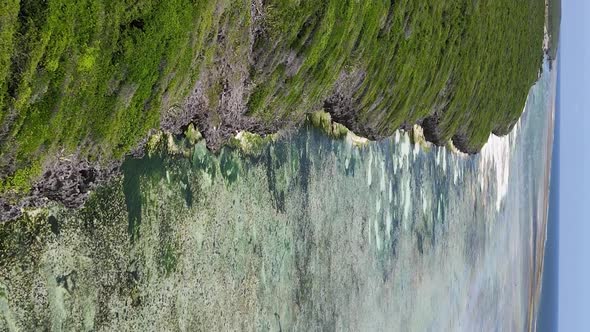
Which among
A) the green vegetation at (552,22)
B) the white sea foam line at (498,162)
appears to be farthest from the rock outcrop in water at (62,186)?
the green vegetation at (552,22)

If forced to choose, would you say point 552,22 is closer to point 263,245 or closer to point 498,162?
point 498,162

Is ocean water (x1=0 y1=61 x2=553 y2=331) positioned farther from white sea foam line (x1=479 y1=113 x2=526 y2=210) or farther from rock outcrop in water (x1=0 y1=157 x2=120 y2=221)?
white sea foam line (x1=479 y1=113 x2=526 y2=210)

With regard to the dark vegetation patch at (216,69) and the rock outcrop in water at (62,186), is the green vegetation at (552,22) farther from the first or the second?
the rock outcrop in water at (62,186)

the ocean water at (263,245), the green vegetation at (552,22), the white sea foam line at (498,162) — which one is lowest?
the ocean water at (263,245)

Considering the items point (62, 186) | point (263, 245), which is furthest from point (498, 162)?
point (62, 186)

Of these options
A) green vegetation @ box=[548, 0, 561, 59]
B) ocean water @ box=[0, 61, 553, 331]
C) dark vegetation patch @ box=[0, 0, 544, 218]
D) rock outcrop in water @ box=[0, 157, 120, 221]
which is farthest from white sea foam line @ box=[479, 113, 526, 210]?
rock outcrop in water @ box=[0, 157, 120, 221]

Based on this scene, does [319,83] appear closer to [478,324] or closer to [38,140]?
[38,140]

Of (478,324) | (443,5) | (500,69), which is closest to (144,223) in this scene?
(443,5)
